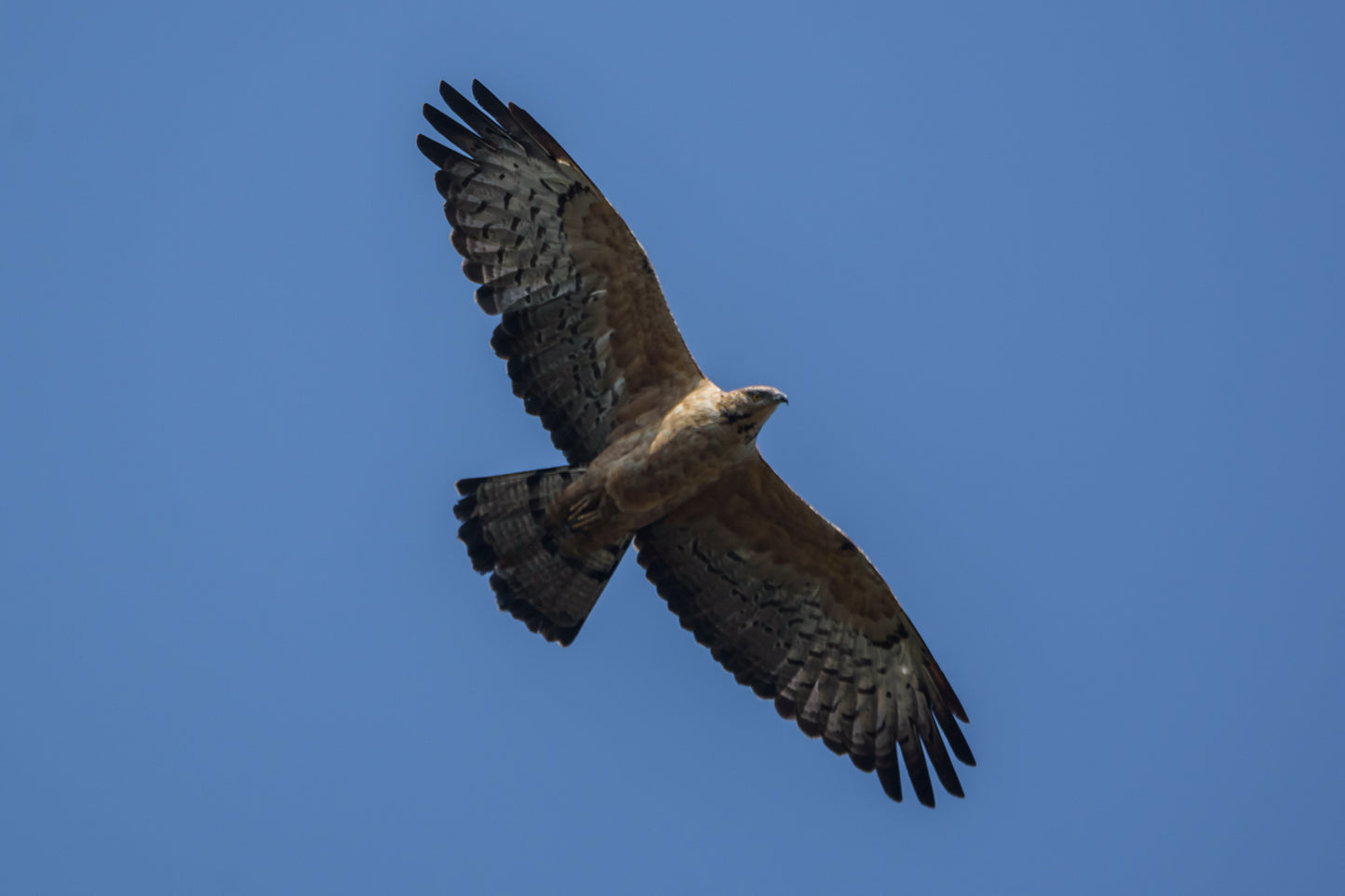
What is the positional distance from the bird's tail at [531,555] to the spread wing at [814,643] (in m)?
0.51

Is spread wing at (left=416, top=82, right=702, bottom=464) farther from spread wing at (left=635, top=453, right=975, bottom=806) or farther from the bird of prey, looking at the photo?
spread wing at (left=635, top=453, right=975, bottom=806)

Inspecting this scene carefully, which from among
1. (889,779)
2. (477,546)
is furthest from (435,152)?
(889,779)

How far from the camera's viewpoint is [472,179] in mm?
9555

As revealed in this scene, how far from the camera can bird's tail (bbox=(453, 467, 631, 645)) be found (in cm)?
963

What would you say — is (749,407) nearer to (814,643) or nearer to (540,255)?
(540,255)

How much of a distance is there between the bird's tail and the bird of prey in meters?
0.01

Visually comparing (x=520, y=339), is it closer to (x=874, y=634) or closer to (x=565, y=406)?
(x=565, y=406)

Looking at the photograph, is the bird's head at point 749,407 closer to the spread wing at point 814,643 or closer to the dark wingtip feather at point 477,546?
the spread wing at point 814,643

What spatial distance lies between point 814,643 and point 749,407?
207 centimetres

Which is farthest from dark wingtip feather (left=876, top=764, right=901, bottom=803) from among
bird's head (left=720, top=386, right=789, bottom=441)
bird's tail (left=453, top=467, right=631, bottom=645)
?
bird's head (left=720, top=386, right=789, bottom=441)

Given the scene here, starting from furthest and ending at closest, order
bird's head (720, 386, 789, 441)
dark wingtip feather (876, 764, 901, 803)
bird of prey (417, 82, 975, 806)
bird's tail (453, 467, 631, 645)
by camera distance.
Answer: dark wingtip feather (876, 764, 901, 803)
bird's tail (453, 467, 631, 645)
bird of prey (417, 82, 975, 806)
bird's head (720, 386, 789, 441)

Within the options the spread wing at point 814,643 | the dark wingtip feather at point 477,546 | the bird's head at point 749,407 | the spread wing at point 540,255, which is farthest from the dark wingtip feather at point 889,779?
the dark wingtip feather at point 477,546

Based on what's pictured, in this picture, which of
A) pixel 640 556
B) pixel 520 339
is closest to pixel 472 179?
pixel 520 339

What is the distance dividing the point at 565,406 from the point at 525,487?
620 millimetres
